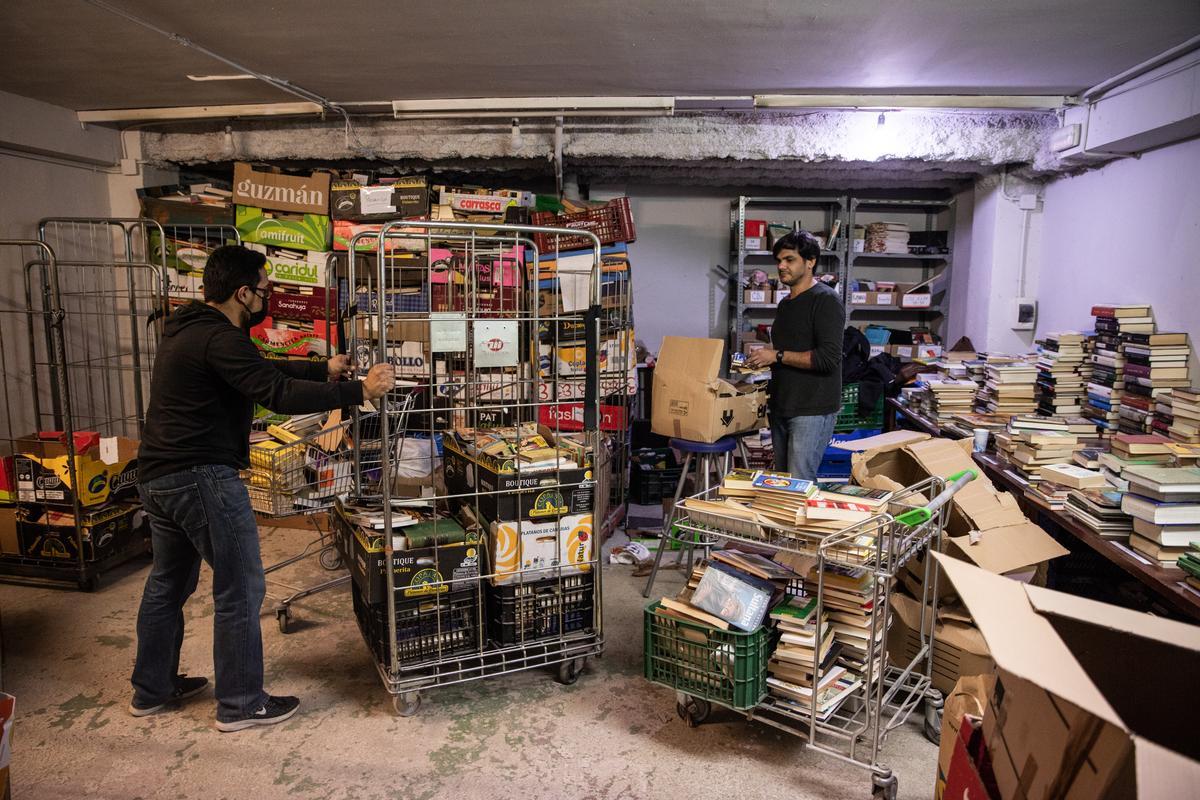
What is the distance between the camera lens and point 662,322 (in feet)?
21.9

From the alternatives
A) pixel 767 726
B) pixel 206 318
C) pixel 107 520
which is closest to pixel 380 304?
pixel 206 318

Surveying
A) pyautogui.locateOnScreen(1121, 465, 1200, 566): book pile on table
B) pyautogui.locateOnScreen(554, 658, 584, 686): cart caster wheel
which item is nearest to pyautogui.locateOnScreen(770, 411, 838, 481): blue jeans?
pyautogui.locateOnScreen(1121, 465, 1200, 566): book pile on table

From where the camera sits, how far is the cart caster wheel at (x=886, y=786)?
7.43ft

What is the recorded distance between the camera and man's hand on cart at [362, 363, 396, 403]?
8.14 ft

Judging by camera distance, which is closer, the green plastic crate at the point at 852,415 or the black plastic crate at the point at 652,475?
the black plastic crate at the point at 652,475

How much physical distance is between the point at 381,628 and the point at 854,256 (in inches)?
192

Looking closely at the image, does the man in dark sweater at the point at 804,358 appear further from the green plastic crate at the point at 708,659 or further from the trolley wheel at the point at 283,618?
the trolley wheel at the point at 283,618

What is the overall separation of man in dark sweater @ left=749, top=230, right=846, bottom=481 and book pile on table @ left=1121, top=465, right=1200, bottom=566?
1323 mm

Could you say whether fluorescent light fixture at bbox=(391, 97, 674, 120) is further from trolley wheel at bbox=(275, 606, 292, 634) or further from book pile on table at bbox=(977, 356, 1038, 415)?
trolley wheel at bbox=(275, 606, 292, 634)

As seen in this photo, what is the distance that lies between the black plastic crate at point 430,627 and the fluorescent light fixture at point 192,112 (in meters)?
3.59

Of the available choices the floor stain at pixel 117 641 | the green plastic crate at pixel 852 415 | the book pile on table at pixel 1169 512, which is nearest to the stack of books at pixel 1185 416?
the book pile on table at pixel 1169 512

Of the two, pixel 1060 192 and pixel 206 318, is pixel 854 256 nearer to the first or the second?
pixel 1060 192

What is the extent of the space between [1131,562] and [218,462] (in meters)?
3.27

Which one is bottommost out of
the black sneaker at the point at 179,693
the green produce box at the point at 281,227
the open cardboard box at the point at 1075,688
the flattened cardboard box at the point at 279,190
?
the black sneaker at the point at 179,693
